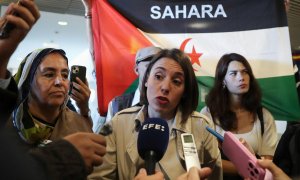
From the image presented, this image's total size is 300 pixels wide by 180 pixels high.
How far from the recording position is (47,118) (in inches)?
55.1

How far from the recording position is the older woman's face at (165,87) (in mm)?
1281

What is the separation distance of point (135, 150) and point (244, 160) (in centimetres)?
41

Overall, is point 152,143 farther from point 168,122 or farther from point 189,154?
point 168,122

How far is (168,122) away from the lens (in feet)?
4.37

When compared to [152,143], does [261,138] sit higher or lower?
lower

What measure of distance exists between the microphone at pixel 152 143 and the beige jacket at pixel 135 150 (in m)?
0.25

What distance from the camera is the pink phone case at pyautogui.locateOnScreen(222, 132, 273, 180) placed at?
940 millimetres

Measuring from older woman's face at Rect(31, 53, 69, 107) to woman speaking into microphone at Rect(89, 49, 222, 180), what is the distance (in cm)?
30

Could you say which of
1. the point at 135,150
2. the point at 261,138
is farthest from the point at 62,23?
the point at 135,150

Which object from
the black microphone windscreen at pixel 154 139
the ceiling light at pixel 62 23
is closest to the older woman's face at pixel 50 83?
the black microphone windscreen at pixel 154 139

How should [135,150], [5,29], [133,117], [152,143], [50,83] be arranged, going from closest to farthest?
[5,29] → [152,143] → [135,150] → [133,117] → [50,83]

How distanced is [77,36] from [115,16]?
14.3 feet

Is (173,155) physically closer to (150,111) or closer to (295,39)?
(150,111)

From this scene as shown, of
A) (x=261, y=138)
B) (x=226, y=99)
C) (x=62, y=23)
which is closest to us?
(x=261, y=138)
